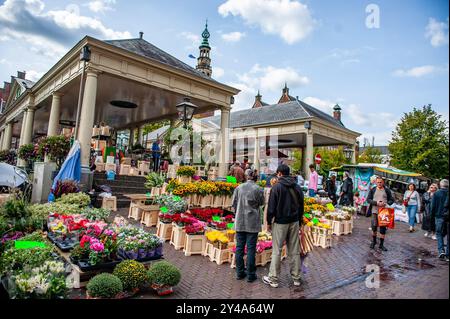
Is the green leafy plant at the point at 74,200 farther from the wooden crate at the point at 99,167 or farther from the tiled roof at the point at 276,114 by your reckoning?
the tiled roof at the point at 276,114

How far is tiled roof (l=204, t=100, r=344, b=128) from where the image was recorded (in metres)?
20.4

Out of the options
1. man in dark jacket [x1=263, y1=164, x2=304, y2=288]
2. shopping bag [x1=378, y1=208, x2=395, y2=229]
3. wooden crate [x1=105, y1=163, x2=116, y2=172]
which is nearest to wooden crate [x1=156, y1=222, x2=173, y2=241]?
man in dark jacket [x1=263, y1=164, x2=304, y2=288]

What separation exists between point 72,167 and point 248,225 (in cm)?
700

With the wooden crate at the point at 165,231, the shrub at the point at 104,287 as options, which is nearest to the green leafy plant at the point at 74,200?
the wooden crate at the point at 165,231

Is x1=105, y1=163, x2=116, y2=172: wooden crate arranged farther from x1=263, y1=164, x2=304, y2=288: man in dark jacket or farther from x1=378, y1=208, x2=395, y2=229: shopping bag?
x1=378, y1=208, x2=395, y2=229: shopping bag

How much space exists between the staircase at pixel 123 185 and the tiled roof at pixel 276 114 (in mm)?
12577

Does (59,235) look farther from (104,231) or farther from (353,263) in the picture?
(353,263)

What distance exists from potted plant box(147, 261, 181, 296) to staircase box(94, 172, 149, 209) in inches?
243

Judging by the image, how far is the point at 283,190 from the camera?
13.9ft

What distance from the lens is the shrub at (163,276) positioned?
3.59m

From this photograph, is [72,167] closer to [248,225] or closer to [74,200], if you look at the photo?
[74,200]
